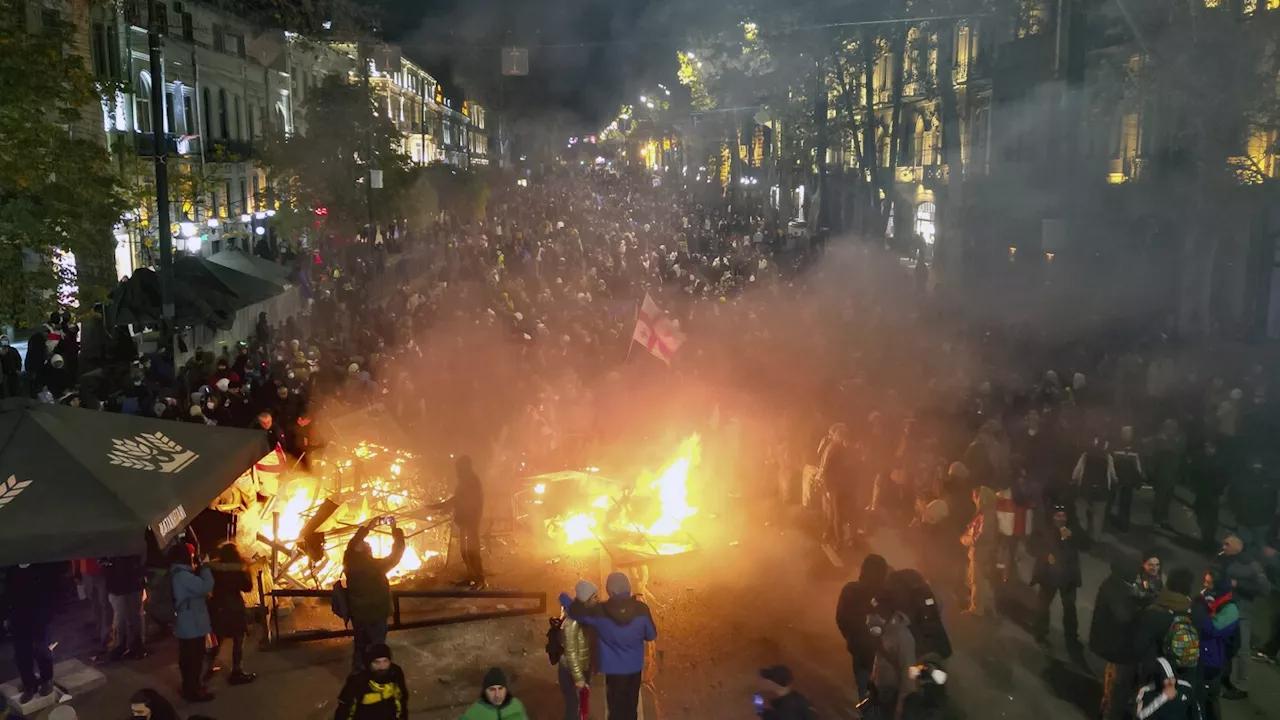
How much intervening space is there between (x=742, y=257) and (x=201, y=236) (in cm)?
1863

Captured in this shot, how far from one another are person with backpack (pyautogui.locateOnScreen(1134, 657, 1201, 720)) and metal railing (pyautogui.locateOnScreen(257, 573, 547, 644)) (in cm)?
474

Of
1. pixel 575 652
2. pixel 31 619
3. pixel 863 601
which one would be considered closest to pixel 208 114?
pixel 31 619

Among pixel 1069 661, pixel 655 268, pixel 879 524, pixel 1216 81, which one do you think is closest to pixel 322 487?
pixel 879 524

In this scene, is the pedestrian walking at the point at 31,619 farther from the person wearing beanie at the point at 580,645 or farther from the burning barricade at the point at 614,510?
the burning barricade at the point at 614,510

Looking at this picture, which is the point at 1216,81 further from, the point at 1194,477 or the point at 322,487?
the point at 322,487

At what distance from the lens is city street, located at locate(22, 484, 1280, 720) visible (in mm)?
6973

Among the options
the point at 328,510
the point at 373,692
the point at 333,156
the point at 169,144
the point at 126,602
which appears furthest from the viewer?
the point at 333,156

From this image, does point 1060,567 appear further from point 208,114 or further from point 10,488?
point 208,114

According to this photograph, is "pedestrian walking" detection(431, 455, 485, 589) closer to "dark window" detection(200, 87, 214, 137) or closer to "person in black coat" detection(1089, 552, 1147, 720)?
"person in black coat" detection(1089, 552, 1147, 720)

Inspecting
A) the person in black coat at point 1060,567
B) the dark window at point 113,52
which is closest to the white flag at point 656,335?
the person in black coat at point 1060,567

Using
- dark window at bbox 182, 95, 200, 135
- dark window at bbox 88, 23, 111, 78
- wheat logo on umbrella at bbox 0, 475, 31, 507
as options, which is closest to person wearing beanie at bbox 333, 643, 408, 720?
wheat logo on umbrella at bbox 0, 475, 31, 507

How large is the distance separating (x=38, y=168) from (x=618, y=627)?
916 cm

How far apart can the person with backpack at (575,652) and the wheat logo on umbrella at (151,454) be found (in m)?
3.08

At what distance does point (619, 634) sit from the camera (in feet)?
19.4
